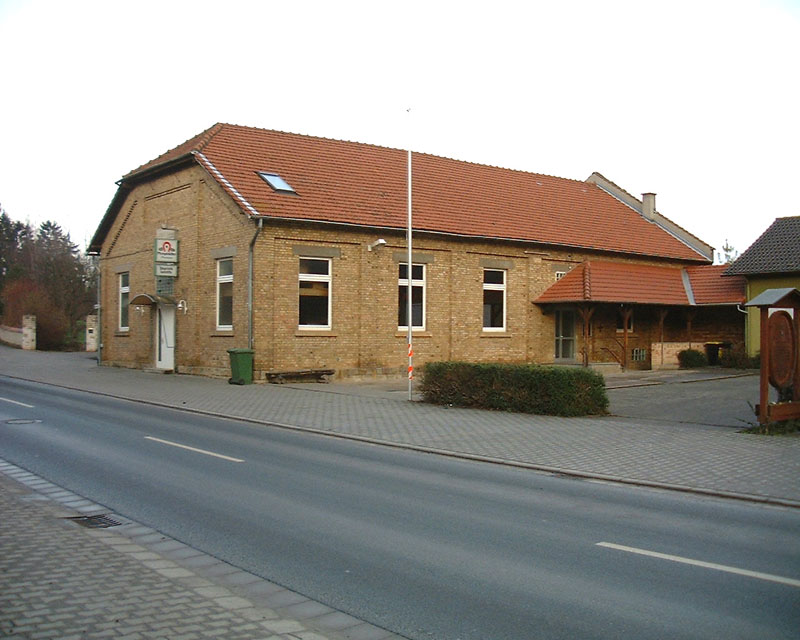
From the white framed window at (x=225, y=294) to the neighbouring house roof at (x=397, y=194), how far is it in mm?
2627

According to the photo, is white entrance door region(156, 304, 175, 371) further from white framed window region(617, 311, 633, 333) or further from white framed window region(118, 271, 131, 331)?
white framed window region(617, 311, 633, 333)

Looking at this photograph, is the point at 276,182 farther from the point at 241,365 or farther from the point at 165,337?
the point at 165,337

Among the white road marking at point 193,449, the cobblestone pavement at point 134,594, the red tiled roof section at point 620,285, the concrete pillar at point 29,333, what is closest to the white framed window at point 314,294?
the red tiled roof section at point 620,285

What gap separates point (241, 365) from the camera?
2395 cm

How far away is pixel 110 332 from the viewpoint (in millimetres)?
33844

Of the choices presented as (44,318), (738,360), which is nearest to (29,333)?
(44,318)

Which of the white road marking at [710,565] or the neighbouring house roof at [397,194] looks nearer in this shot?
the white road marking at [710,565]

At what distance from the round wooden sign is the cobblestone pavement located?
38.5ft

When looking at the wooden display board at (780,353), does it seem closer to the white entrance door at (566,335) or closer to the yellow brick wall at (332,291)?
the yellow brick wall at (332,291)

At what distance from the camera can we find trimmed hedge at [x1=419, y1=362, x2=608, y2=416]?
Result: 17.2 meters

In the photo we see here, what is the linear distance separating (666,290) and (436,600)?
3102 centimetres

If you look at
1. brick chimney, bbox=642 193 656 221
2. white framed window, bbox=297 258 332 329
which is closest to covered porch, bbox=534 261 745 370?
brick chimney, bbox=642 193 656 221

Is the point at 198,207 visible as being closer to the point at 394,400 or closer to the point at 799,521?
the point at 394,400

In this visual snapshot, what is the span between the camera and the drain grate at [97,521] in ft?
24.6
